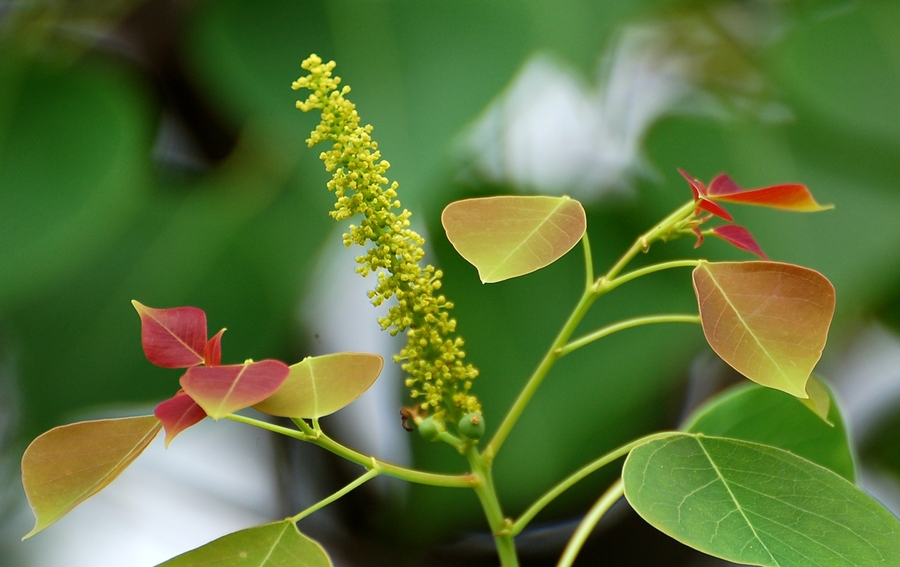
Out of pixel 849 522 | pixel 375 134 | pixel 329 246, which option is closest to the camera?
pixel 849 522

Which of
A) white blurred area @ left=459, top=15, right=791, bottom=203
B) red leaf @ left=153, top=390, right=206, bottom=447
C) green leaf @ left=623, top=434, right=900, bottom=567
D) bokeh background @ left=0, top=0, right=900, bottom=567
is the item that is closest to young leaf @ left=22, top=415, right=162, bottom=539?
red leaf @ left=153, top=390, right=206, bottom=447

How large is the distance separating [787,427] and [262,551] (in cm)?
19

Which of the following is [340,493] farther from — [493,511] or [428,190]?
[428,190]

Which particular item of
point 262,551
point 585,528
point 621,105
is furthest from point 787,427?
point 621,105

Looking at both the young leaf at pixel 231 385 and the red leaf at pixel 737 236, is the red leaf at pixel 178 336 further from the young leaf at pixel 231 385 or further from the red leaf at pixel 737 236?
the red leaf at pixel 737 236

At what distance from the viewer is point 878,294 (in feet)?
1.91

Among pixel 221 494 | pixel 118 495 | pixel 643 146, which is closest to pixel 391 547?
pixel 221 494

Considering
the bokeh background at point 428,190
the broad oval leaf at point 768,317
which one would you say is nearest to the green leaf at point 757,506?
the broad oval leaf at point 768,317

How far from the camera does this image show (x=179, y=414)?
18 cm

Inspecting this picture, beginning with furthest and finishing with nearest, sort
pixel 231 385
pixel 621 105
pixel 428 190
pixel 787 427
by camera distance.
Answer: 1. pixel 621 105
2. pixel 428 190
3. pixel 787 427
4. pixel 231 385

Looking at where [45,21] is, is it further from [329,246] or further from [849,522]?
[849,522]

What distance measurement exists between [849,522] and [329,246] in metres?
0.47

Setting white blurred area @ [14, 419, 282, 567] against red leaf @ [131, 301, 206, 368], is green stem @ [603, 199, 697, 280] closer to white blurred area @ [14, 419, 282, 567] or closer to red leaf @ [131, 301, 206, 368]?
red leaf @ [131, 301, 206, 368]

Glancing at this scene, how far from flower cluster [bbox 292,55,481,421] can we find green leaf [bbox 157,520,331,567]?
0.17ft
